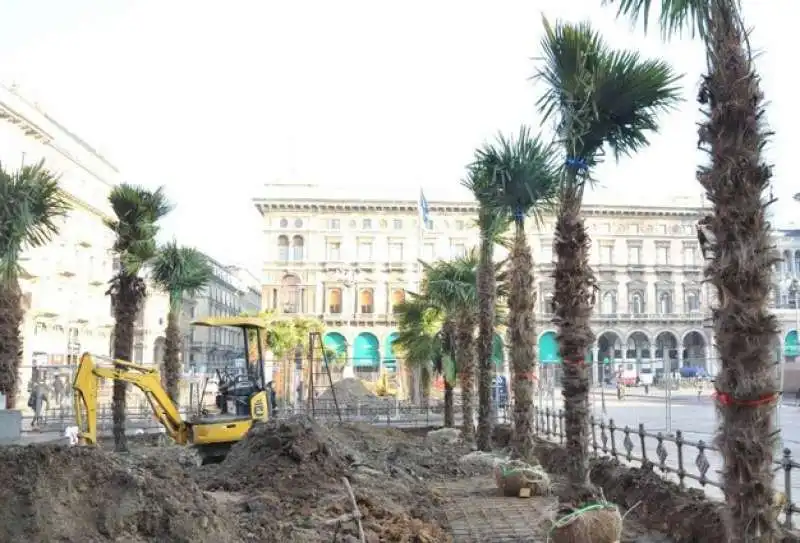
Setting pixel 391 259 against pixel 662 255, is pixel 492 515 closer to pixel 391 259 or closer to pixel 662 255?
pixel 391 259

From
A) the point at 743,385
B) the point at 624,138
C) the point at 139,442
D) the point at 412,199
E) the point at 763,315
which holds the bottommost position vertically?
the point at 139,442

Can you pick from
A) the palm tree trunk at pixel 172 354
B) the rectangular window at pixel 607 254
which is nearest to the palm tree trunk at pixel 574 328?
the palm tree trunk at pixel 172 354

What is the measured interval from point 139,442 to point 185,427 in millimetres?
7579

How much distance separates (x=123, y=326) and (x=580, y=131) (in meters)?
16.0

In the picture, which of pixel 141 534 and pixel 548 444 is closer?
pixel 141 534

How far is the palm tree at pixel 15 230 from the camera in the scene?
18.9 meters

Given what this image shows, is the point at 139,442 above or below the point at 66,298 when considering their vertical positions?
below

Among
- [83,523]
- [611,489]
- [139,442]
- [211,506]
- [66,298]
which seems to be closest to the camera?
[83,523]

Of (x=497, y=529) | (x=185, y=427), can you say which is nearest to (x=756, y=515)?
(x=497, y=529)

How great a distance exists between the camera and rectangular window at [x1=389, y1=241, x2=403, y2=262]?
83250mm

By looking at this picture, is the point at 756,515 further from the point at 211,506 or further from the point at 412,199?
the point at 412,199

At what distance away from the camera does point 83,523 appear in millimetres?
7207

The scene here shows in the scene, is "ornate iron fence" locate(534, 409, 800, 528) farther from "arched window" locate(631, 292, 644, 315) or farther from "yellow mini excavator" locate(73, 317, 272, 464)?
"arched window" locate(631, 292, 644, 315)

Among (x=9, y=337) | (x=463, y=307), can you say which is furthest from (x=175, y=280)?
(x=463, y=307)
